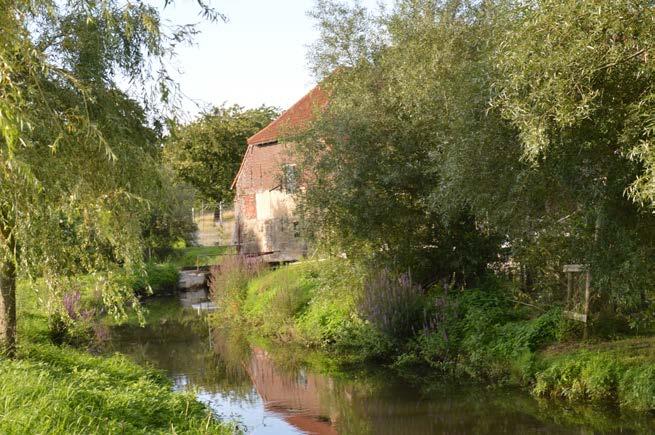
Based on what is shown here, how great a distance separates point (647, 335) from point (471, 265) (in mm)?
4959

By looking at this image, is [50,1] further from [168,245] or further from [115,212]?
[168,245]

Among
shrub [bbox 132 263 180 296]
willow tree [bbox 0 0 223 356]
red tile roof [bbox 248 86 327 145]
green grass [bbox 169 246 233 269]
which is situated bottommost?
shrub [bbox 132 263 180 296]

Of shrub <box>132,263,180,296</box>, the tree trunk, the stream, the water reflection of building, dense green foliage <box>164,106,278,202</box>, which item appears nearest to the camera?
the tree trunk

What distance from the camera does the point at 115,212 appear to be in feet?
31.6

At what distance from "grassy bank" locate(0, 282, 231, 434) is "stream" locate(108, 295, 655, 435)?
4.28 ft

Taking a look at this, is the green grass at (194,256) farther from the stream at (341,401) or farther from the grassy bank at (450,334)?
the stream at (341,401)

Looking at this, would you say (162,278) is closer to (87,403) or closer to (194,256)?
(194,256)

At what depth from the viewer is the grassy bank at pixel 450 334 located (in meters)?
12.0

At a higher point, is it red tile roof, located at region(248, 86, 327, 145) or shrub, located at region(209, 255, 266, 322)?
red tile roof, located at region(248, 86, 327, 145)

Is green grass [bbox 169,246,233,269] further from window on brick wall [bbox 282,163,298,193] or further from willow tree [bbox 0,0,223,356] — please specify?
willow tree [bbox 0,0,223,356]

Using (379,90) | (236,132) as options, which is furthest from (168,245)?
(379,90)

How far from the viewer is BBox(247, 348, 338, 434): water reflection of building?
41.3ft

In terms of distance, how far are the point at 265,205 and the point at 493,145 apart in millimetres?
25306

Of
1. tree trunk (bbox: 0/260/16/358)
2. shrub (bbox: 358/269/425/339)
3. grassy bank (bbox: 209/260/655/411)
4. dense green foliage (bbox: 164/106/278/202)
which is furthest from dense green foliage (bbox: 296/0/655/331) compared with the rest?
dense green foliage (bbox: 164/106/278/202)
